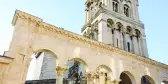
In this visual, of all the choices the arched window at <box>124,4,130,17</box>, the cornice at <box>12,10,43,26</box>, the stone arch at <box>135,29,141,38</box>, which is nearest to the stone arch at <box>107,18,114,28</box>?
the stone arch at <box>135,29,141,38</box>

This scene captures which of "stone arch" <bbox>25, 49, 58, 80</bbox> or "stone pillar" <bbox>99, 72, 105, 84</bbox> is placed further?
"stone arch" <bbox>25, 49, 58, 80</bbox>

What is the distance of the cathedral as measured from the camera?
11.5 metres

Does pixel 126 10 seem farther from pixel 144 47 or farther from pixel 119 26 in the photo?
pixel 144 47

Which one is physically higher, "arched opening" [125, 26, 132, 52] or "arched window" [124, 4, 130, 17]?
"arched window" [124, 4, 130, 17]

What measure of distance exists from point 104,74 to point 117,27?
33.0 ft

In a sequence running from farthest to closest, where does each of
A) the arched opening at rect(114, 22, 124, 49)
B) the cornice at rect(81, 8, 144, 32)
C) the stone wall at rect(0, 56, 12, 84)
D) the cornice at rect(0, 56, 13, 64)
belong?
1. the cornice at rect(81, 8, 144, 32)
2. the arched opening at rect(114, 22, 124, 49)
3. the cornice at rect(0, 56, 13, 64)
4. the stone wall at rect(0, 56, 12, 84)

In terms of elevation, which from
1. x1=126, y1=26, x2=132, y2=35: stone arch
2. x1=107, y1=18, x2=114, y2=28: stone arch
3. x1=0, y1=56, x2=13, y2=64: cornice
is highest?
x1=107, y1=18, x2=114, y2=28: stone arch

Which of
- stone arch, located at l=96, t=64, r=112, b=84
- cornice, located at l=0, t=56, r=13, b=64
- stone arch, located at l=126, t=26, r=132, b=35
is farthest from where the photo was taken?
stone arch, located at l=126, t=26, r=132, b=35

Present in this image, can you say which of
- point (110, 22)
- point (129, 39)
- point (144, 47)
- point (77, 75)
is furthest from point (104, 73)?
point (144, 47)

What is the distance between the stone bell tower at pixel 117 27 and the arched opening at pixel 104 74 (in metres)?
6.55

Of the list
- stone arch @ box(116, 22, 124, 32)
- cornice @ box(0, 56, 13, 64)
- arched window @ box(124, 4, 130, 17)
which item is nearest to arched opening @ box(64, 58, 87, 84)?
stone arch @ box(116, 22, 124, 32)

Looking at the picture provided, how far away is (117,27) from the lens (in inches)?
904

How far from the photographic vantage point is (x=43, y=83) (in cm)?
2191

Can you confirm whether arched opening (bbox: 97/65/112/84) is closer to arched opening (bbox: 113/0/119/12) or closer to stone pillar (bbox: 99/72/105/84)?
stone pillar (bbox: 99/72/105/84)
